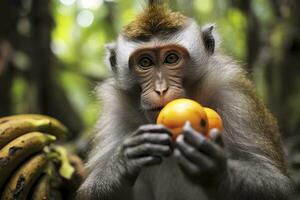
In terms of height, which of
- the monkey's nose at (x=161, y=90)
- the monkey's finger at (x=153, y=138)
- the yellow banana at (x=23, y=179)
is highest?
the monkey's nose at (x=161, y=90)

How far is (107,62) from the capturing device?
5.75m

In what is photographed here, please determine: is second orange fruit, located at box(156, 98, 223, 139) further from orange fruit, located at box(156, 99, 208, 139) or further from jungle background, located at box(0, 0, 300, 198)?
jungle background, located at box(0, 0, 300, 198)

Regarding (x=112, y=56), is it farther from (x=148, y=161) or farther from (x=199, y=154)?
(x=199, y=154)

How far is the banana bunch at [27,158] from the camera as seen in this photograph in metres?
4.63

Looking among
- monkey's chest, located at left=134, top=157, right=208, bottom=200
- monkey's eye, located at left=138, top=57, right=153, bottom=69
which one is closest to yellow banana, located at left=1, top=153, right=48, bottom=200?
monkey's chest, located at left=134, top=157, right=208, bottom=200

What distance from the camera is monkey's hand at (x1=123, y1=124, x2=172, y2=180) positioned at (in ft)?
13.2

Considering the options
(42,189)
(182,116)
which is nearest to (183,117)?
(182,116)

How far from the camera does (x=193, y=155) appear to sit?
13.0 feet

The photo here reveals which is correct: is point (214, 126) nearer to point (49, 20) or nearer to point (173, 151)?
point (173, 151)

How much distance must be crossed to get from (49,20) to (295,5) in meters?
3.58

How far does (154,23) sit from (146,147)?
145cm

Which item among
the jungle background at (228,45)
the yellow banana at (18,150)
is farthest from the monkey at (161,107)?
the jungle background at (228,45)

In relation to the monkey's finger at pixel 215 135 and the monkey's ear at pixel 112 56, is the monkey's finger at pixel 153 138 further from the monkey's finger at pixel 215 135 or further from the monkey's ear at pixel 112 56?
the monkey's ear at pixel 112 56

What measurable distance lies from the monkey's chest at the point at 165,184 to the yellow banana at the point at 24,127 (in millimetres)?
862
